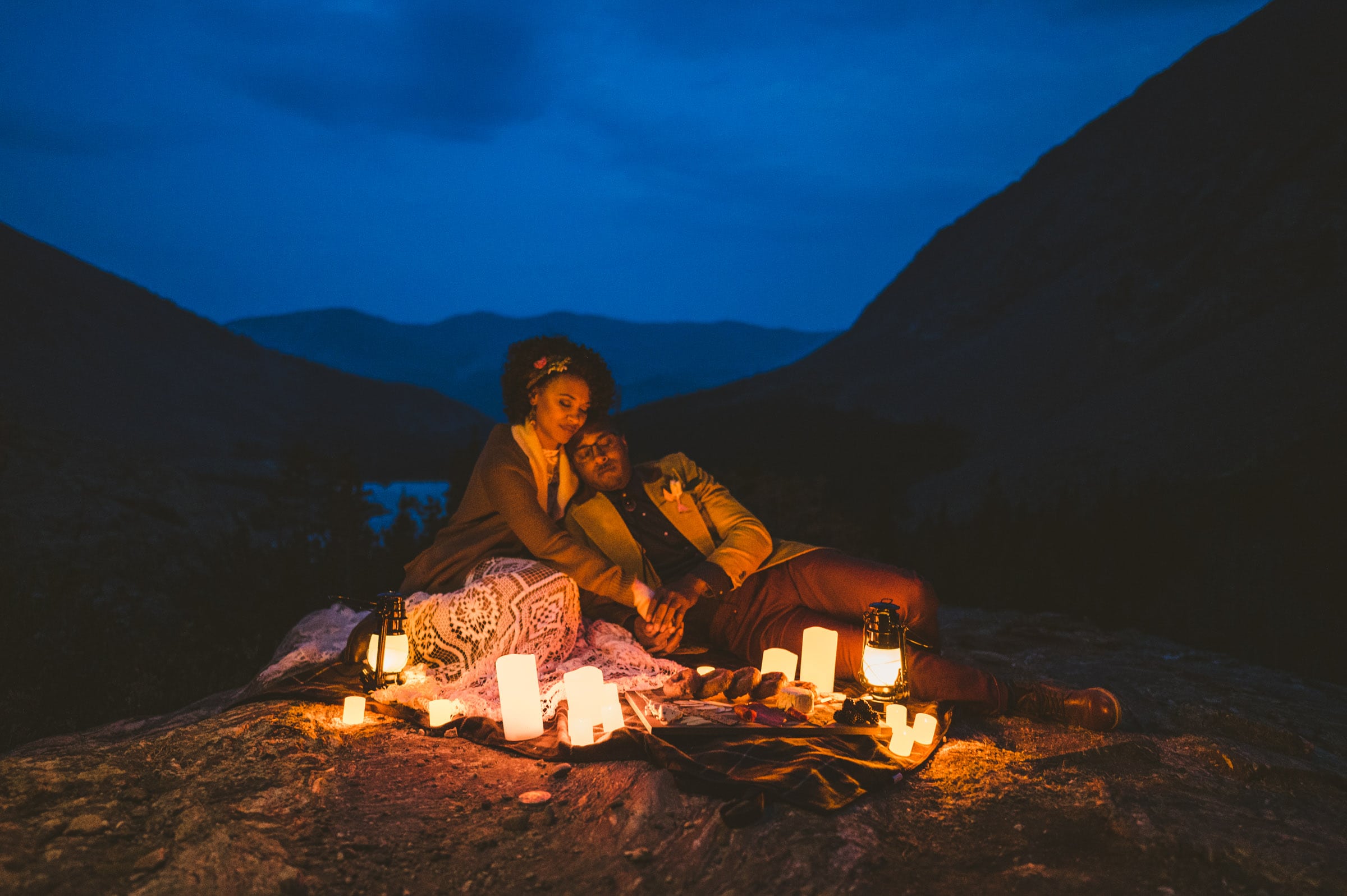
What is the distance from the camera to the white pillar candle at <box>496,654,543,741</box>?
293cm

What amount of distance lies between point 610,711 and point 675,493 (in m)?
1.27

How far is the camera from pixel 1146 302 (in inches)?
657

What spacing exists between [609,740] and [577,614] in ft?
3.00

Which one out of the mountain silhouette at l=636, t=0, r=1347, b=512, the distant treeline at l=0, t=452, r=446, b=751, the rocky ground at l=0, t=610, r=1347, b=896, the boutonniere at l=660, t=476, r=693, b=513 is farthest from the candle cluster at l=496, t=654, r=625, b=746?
the mountain silhouette at l=636, t=0, r=1347, b=512

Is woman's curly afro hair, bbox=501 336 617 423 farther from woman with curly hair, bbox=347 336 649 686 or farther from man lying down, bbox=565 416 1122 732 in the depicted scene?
man lying down, bbox=565 416 1122 732

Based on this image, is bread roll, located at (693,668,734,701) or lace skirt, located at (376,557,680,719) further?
lace skirt, located at (376,557,680,719)

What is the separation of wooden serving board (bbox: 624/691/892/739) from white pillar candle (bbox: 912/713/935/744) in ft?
0.51

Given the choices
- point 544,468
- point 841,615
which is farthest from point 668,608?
point 544,468

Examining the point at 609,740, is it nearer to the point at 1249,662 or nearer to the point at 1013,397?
the point at 1249,662

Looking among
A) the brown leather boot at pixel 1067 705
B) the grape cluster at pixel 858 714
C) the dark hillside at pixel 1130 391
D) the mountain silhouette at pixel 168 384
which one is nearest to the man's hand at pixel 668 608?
the grape cluster at pixel 858 714

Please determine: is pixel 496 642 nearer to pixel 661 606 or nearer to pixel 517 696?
pixel 517 696

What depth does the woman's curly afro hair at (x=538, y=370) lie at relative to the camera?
13.0 ft

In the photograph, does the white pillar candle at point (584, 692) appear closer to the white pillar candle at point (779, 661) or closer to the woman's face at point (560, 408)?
the white pillar candle at point (779, 661)

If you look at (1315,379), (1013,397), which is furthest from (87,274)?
(1315,379)
